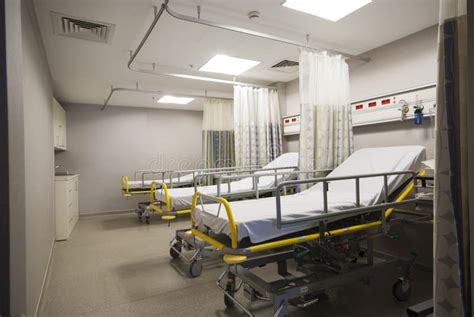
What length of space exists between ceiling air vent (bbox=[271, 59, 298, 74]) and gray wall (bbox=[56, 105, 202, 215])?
3.92 metres

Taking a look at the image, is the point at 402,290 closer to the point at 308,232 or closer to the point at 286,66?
the point at 308,232

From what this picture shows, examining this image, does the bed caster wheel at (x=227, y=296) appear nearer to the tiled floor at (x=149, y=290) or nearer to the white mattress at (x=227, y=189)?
the tiled floor at (x=149, y=290)

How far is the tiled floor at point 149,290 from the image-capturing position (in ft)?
7.65

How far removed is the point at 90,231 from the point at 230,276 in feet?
12.8

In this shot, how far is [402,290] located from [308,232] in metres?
1.02

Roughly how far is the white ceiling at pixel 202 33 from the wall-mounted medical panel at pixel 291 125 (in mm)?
749

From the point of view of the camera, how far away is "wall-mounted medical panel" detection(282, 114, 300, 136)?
4811 millimetres

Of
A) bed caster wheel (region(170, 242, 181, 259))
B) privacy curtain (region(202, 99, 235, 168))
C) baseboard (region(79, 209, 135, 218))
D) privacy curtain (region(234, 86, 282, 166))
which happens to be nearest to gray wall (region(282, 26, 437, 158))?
privacy curtain (region(234, 86, 282, 166))

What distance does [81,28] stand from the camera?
2998 mm

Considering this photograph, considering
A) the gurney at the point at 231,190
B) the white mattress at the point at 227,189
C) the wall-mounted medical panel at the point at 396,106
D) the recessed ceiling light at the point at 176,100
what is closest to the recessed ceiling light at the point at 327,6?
the wall-mounted medical panel at the point at 396,106

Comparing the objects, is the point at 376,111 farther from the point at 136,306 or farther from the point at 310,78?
the point at 136,306

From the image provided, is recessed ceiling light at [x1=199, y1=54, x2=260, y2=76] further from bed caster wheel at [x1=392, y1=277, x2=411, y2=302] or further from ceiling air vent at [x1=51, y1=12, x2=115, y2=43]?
bed caster wheel at [x1=392, y1=277, x2=411, y2=302]

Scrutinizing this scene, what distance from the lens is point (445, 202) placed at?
1022 mm

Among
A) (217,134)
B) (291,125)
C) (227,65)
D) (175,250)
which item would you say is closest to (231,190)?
(175,250)
